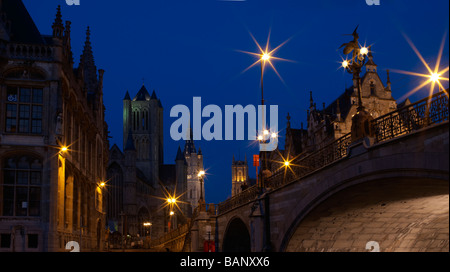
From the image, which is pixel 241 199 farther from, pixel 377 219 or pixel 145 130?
pixel 145 130

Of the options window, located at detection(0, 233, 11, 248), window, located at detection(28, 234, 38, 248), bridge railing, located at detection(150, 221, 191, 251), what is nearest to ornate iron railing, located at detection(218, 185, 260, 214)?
bridge railing, located at detection(150, 221, 191, 251)

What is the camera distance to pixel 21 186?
30406 millimetres

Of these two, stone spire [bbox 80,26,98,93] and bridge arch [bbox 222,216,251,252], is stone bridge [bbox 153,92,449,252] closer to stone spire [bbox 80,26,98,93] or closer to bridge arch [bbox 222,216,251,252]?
bridge arch [bbox 222,216,251,252]

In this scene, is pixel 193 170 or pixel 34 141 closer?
pixel 34 141

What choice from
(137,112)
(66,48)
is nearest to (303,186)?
(66,48)

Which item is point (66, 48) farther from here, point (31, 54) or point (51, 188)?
point (51, 188)

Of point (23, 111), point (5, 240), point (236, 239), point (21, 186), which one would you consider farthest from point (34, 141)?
point (236, 239)

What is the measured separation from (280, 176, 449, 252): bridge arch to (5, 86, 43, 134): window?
1753 cm

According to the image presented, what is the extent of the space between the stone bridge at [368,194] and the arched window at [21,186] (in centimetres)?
1292

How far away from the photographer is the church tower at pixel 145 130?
11938cm

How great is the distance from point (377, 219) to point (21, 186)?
2091 cm

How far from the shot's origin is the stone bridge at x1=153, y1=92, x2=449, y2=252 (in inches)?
567
